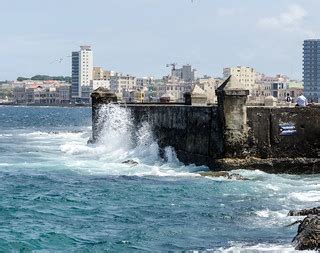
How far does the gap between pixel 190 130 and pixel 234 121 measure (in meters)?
3.44

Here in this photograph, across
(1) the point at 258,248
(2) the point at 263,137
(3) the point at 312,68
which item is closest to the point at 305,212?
(1) the point at 258,248

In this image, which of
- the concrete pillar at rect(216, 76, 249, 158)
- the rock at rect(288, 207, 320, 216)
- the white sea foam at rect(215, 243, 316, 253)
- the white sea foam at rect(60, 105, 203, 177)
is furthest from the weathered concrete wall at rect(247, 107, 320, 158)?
the white sea foam at rect(215, 243, 316, 253)

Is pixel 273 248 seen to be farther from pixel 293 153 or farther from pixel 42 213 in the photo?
pixel 293 153

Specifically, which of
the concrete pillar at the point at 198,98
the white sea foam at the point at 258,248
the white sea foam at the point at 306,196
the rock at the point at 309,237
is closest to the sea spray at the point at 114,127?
the concrete pillar at the point at 198,98

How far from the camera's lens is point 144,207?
59.4ft

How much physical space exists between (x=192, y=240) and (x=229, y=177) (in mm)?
8006

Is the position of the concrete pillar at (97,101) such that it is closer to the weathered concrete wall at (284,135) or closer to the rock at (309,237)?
the weathered concrete wall at (284,135)

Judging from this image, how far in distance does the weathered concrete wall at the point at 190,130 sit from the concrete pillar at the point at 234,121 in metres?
0.41

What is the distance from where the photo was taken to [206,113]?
84.0 feet

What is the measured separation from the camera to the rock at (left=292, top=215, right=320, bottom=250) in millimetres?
12646

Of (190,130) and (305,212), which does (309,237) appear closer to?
(305,212)

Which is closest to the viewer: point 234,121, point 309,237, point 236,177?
point 309,237

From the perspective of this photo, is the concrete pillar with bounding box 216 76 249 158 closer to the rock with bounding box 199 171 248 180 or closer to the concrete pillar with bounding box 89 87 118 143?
the rock with bounding box 199 171 248 180

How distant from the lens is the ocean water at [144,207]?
562 inches
